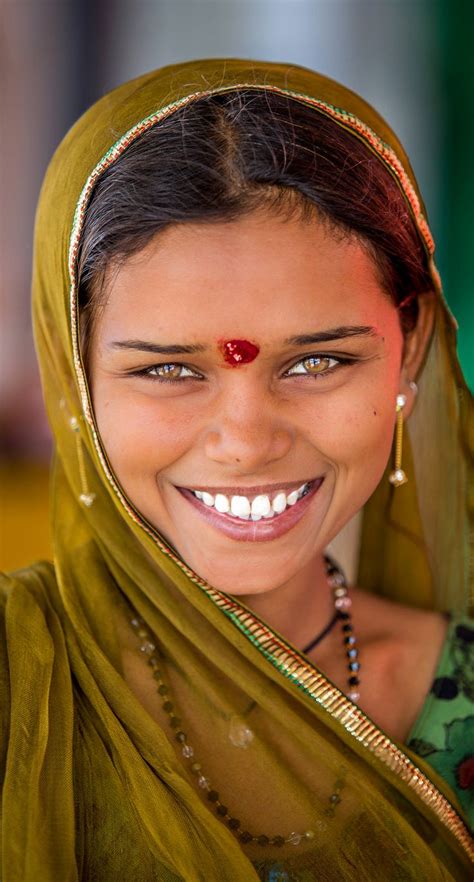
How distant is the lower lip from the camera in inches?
54.9

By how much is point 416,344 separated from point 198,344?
47cm

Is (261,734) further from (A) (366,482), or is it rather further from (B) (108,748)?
(A) (366,482)

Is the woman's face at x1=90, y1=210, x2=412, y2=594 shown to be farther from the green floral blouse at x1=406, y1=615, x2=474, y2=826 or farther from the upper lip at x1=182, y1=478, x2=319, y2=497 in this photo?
the green floral blouse at x1=406, y1=615, x2=474, y2=826

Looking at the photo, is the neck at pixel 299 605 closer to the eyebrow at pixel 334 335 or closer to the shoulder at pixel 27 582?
the shoulder at pixel 27 582

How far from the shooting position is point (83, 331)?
141 centimetres

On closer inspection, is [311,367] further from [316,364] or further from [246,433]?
[246,433]

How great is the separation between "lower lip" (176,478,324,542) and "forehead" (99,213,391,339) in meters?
0.26

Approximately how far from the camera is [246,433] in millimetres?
1277

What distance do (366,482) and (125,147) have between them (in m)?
0.58

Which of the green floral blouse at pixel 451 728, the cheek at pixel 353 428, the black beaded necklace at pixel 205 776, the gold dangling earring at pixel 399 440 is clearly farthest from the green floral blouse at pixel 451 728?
the cheek at pixel 353 428

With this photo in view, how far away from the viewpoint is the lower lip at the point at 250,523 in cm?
139

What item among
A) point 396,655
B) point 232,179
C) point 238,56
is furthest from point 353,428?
point 238,56

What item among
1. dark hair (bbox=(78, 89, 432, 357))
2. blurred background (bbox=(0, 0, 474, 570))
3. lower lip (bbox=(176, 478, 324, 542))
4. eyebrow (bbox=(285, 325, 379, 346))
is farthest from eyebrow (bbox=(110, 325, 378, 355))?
blurred background (bbox=(0, 0, 474, 570))

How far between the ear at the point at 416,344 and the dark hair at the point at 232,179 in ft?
0.62
